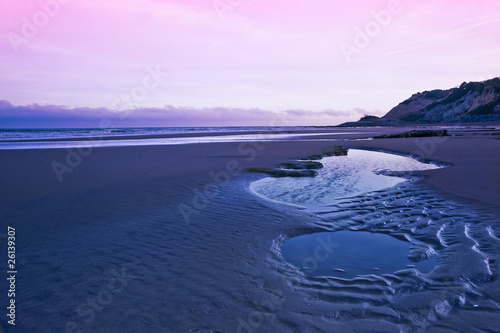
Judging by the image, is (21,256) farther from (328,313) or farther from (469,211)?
(469,211)

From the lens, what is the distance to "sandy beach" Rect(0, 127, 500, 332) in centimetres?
329

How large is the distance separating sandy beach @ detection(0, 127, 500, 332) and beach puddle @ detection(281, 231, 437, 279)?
0.73 feet

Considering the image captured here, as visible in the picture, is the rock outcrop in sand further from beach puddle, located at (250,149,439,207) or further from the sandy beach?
the sandy beach

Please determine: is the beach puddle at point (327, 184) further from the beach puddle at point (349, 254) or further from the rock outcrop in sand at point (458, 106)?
the rock outcrop in sand at point (458, 106)

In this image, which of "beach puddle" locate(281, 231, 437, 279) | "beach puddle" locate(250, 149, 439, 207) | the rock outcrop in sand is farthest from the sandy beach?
the rock outcrop in sand

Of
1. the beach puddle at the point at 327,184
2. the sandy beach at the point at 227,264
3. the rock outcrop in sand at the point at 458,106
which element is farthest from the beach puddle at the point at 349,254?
the rock outcrop in sand at the point at 458,106

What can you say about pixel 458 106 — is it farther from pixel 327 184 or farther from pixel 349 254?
pixel 349 254

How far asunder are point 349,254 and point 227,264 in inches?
82.5

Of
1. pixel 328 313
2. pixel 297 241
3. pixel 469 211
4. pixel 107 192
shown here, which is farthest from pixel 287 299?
pixel 107 192

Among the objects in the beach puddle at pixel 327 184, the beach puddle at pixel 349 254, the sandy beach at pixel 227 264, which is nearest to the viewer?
the sandy beach at pixel 227 264

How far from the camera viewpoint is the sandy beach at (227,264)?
10.8 ft

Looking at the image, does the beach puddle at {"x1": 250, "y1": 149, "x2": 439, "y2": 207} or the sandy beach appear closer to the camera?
the sandy beach

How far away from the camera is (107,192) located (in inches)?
365

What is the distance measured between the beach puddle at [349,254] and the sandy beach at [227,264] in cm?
22
